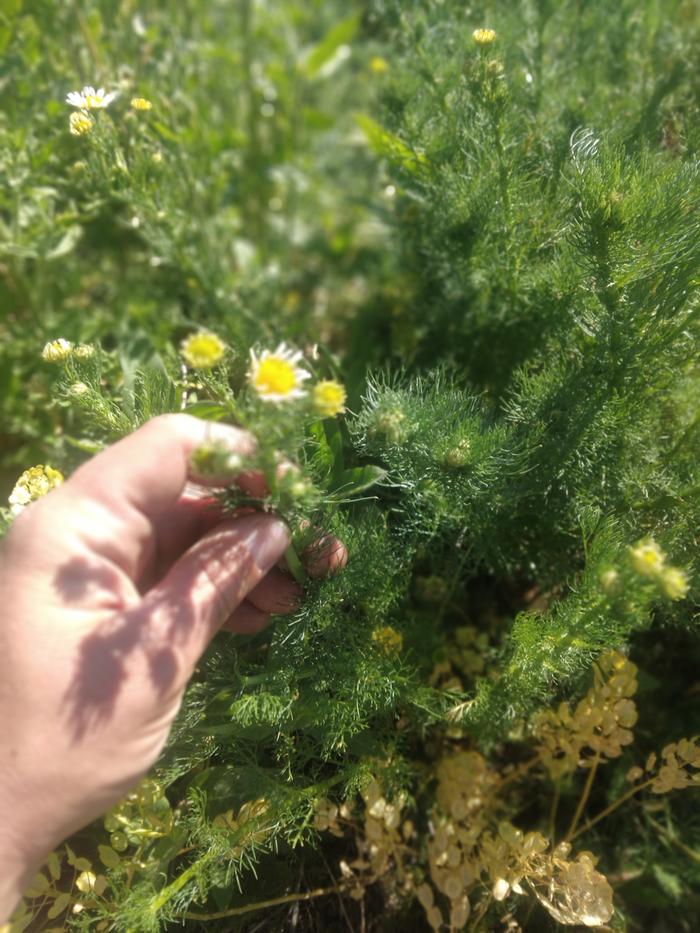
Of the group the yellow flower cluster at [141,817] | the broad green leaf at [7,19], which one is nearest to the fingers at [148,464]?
the yellow flower cluster at [141,817]

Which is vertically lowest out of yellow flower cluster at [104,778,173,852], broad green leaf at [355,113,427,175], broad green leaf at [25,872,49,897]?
broad green leaf at [25,872,49,897]

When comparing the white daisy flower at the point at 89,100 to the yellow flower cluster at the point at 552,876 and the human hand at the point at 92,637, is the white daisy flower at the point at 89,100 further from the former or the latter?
the yellow flower cluster at the point at 552,876

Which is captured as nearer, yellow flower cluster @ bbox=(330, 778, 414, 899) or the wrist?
the wrist

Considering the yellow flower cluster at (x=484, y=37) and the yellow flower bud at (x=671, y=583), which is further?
the yellow flower cluster at (x=484, y=37)

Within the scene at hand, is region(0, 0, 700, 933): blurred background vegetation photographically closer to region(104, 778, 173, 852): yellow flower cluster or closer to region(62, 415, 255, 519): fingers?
region(104, 778, 173, 852): yellow flower cluster

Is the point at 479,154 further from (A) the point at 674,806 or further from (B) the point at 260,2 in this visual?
(B) the point at 260,2

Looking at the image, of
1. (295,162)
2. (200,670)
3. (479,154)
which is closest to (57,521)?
(200,670)

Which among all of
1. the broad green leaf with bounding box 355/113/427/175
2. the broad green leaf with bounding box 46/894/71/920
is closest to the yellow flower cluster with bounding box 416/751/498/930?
the broad green leaf with bounding box 46/894/71/920
